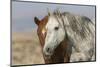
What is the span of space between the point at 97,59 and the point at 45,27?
891 millimetres

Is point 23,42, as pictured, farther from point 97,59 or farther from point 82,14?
point 97,59

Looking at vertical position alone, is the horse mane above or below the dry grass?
above

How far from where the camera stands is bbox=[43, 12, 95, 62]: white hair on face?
2.70 metres

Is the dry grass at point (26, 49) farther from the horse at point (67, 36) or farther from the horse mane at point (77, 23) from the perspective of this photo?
the horse mane at point (77, 23)

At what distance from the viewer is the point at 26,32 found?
2.57 m

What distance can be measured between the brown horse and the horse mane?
167 mm

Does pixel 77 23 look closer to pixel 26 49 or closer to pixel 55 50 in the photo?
pixel 55 50

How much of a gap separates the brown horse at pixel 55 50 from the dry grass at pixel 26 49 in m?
0.07

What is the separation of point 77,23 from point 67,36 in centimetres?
23

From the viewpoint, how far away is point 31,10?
8.54 feet

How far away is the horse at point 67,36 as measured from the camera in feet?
8.77

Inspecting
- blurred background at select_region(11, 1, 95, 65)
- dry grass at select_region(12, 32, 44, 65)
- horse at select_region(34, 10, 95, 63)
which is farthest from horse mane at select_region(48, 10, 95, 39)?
dry grass at select_region(12, 32, 44, 65)

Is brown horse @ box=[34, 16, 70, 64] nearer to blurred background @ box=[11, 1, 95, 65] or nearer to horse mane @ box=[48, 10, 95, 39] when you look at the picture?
blurred background @ box=[11, 1, 95, 65]

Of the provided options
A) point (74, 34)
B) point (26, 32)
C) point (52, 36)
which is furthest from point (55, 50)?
point (26, 32)
